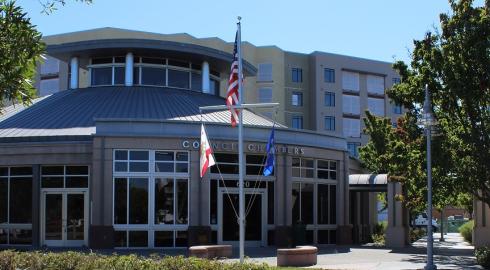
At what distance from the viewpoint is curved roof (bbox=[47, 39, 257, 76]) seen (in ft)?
114

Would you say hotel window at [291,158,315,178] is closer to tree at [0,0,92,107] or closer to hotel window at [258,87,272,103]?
tree at [0,0,92,107]

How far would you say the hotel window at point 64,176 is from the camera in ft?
92.7

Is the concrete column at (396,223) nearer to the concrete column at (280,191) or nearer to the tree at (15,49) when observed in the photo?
the concrete column at (280,191)

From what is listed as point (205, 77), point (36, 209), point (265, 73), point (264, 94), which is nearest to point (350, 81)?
point (265, 73)

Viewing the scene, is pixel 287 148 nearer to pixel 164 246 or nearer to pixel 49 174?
pixel 164 246

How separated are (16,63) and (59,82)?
2820 inches

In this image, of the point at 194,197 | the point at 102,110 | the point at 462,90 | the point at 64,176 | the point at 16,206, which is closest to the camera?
the point at 462,90

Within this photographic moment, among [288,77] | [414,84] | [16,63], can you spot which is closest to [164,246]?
[414,84]

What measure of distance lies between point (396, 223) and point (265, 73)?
48400mm

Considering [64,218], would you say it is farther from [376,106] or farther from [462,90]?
[376,106]

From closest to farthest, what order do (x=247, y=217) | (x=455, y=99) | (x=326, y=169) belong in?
1. (x=455, y=99)
2. (x=247, y=217)
3. (x=326, y=169)

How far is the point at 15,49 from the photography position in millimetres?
8180

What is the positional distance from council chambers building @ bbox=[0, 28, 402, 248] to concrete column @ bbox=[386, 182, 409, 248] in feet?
7.65

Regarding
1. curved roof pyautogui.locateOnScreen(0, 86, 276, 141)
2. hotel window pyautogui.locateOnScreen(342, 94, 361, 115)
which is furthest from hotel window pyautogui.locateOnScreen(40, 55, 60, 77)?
curved roof pyautogui.locateOnScreen(0, 86, 276, 141)
